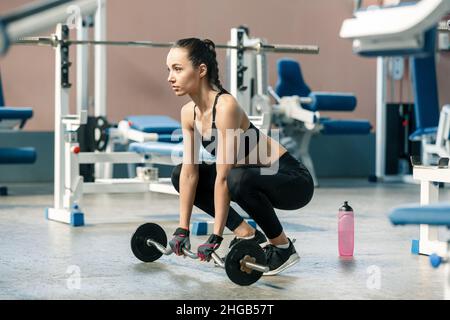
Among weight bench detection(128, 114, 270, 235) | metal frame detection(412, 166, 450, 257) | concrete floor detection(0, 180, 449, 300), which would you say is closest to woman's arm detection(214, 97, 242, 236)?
concrete floor detection(0, 180, 449, 300)

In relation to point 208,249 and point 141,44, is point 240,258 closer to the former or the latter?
point 208,249

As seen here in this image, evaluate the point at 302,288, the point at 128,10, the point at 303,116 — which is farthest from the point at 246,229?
the point at 128,10

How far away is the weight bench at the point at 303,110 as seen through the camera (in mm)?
7304

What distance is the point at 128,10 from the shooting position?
8117mm

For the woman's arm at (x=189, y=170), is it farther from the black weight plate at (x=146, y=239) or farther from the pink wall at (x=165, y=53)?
the pink wall at (x=165, y=53)

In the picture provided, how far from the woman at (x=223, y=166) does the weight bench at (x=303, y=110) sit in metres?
3.97

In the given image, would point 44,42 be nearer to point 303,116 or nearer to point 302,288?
point 302,288

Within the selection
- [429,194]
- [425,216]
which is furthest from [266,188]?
[425,216]

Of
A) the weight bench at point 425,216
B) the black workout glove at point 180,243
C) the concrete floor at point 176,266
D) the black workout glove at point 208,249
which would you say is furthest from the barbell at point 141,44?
the weight bench at point 425,216

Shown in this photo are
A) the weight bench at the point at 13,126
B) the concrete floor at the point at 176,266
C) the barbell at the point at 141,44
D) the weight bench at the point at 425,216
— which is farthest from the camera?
the weight bench at the point at 13,126

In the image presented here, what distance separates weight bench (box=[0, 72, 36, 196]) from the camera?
6.40 m

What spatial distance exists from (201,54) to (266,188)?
1.79ft

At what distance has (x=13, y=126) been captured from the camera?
664 centimetres

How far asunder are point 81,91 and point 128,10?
3099 millimetres
